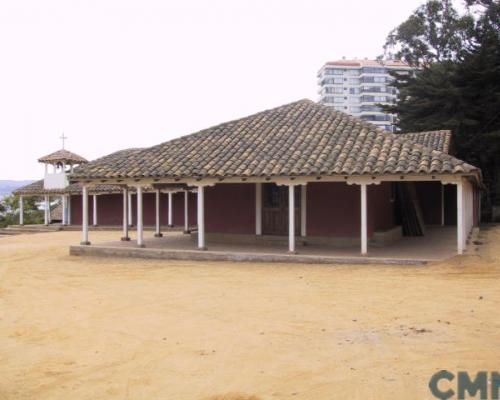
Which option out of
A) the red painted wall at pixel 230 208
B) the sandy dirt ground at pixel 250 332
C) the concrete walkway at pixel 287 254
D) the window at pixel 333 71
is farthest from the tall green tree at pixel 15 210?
the window at pixel 333 71

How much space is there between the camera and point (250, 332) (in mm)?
6930

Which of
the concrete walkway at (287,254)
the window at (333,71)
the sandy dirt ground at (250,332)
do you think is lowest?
the sandy dirt ground at (250,332)

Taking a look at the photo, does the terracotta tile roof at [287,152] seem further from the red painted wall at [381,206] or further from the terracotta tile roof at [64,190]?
the terracotta tile roof at [64,190]

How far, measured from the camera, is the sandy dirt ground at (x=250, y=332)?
5062 millimetres

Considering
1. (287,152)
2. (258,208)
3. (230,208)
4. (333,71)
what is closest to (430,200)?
(258,208)

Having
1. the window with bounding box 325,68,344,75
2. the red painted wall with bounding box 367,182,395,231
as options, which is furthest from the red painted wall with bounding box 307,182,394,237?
the window with bounding box 325,68,344,75

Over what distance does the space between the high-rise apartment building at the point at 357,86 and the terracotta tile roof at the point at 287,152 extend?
90908 millimetres

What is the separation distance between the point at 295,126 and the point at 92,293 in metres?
9.14

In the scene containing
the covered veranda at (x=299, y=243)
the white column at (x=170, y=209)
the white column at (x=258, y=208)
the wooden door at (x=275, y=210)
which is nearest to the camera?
the covered veranda at (x=299, y=243)

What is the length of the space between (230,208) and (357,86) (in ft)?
317

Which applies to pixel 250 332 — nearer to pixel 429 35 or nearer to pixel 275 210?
pixel 275 210

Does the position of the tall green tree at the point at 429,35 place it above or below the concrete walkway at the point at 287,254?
above

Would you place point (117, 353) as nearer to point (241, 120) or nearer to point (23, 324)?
point (23, 324)

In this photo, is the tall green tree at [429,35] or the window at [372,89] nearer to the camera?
the tall green tree at [429,35]
